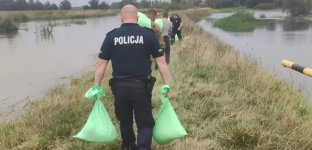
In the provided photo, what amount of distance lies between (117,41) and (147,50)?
33 centimetres

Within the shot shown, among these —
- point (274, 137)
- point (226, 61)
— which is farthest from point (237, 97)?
point (226, 61)

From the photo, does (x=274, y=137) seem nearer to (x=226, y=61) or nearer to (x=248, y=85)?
(x=248, y=85)

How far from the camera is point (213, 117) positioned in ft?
18.6

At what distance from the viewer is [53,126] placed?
19.1ft

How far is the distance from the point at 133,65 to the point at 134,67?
0.08 ft

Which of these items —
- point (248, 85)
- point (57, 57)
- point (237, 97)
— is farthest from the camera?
point (57, 57)

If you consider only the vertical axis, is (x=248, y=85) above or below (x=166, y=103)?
below

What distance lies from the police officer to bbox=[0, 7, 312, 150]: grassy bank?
716 mm

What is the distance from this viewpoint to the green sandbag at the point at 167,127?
4176mm

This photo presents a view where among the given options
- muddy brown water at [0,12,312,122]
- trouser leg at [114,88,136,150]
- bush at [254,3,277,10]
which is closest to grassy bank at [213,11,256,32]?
muddy brown water at [0,12,312,122]

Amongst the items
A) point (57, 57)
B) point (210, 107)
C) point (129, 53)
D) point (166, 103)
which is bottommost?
point (57, 57)

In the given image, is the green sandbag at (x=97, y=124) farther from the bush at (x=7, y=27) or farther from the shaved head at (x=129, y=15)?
the bush at (x=7, y=27)

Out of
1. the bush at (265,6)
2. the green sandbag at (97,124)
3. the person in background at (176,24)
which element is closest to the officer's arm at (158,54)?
the green sandbag at (97,124)

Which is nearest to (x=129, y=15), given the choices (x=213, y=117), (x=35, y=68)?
(x=213, y=117)
